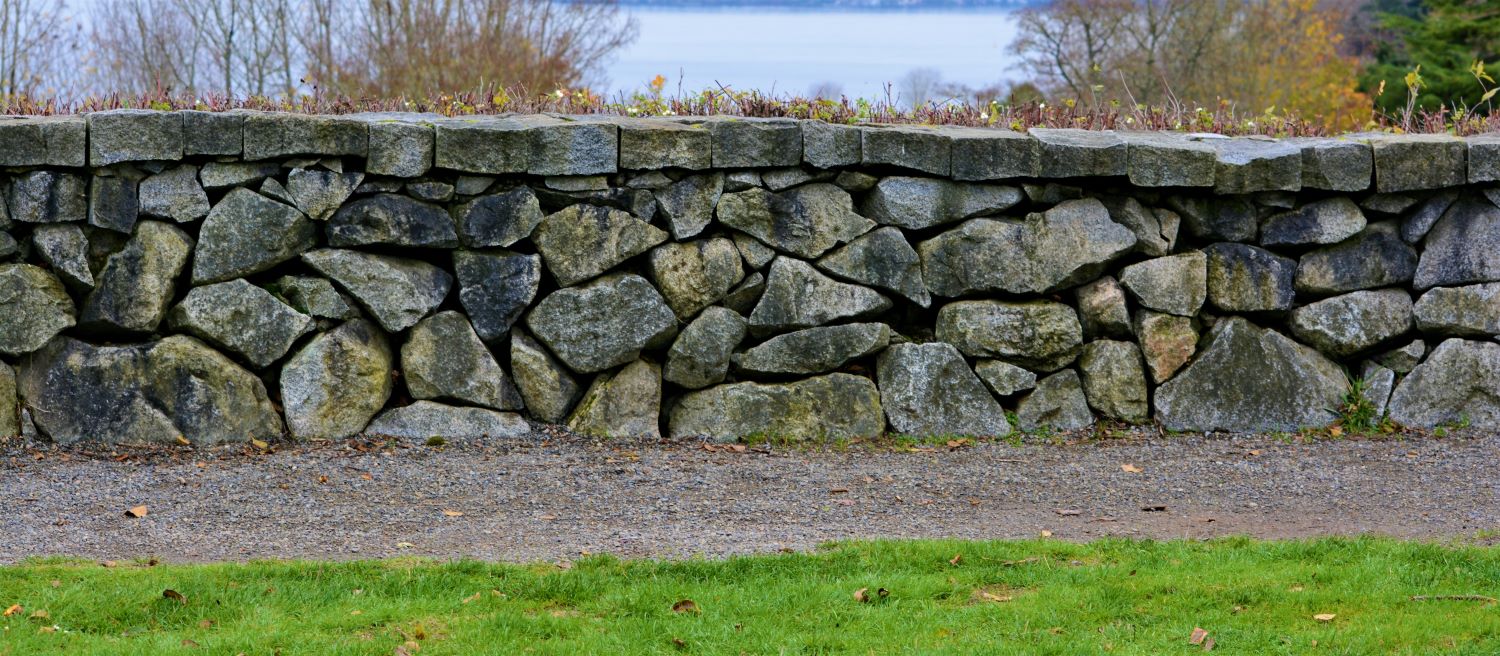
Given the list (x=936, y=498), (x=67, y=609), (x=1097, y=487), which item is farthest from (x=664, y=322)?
(x=67, y=609)

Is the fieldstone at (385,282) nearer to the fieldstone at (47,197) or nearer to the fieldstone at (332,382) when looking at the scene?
the fieldstone at (332,382)

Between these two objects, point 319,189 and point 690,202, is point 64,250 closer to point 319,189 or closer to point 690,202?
point 319,189

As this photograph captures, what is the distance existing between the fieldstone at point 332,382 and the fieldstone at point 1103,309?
3764 millimetres

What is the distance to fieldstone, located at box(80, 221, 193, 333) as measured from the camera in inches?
264

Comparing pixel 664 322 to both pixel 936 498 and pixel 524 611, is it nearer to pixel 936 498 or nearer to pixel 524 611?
pixel 936 498

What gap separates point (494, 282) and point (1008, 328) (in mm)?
2729

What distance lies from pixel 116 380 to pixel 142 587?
8.78 ft

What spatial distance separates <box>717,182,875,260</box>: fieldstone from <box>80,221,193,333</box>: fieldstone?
2.77 m

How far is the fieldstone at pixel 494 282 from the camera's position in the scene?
22.9 feet

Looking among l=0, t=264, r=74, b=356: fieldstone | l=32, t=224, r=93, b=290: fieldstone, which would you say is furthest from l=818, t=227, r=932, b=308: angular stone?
l=0, t=264, r=74, b=356: fieldstone

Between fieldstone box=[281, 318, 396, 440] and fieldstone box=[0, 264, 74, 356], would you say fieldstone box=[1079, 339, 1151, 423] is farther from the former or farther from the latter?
fieldstone box=[0, 264, 74, 356]

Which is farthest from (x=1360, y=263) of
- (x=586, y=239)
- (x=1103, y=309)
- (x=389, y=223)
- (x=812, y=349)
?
(x=389, y=223)

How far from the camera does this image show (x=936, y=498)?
19.8 feet

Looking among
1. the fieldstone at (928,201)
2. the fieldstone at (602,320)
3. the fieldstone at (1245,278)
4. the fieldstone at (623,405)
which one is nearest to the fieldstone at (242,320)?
the fieldstone at (602,320)
